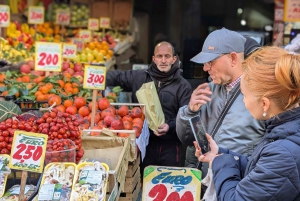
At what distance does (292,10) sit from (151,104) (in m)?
4.21

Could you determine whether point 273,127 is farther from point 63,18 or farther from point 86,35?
point 63,18

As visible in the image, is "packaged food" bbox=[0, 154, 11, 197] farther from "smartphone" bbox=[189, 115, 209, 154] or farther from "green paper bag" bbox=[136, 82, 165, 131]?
"green paper bag" bbox=[136, 82, 165, 131]

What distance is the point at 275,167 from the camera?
1.67 m

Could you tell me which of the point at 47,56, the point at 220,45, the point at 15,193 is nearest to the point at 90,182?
the point at 15,193

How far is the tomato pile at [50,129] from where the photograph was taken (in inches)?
113

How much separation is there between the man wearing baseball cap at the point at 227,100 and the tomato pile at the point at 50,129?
28.2 inches

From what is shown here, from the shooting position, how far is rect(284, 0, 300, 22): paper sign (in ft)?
24.6

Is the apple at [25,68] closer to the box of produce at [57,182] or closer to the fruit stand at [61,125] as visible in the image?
the fruit stand at [61,125]

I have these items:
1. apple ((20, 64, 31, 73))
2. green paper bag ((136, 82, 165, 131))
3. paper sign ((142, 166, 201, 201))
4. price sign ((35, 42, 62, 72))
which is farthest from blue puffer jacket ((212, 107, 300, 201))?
apple ((20, 64, 31, 73))

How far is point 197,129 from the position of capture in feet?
8.28

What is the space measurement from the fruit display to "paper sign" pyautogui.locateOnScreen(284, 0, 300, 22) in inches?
154

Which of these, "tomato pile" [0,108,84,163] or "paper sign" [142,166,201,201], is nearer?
"tomato pile" [0,108,84,163]

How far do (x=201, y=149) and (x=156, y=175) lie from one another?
2.41ft

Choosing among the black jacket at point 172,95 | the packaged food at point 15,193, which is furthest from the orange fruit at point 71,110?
the packaged food at point 15,193
